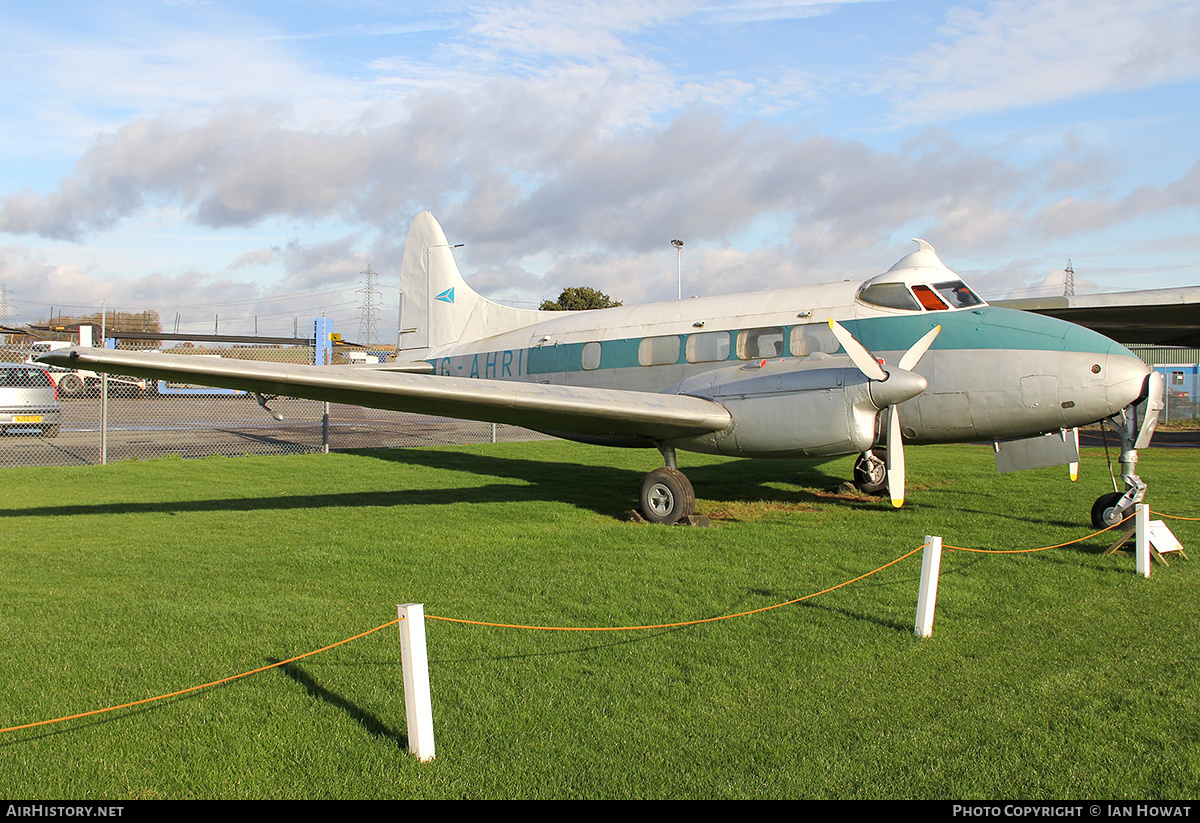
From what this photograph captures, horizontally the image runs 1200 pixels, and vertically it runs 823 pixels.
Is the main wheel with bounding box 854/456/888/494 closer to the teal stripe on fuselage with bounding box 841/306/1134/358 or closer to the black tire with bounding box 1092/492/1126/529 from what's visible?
the teal stripe on fuselage with bounding box 841/306/1134/358

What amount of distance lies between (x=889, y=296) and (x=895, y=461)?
304 cm

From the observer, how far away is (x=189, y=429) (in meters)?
26.3

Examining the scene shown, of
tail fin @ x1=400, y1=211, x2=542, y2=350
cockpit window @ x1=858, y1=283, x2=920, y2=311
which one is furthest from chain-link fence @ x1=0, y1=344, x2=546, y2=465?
cockpit window @ x1=858, y1=283, x2=920, y2=311

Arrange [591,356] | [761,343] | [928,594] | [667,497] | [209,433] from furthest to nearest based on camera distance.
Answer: [209,433] < [591,356] < [761,343] < [667,497] < [928,594]

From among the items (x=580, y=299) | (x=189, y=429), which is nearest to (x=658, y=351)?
(x=189, y=429)

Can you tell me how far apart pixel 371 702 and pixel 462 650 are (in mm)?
947

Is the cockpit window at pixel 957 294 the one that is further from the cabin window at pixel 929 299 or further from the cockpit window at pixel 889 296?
the cockpit window at pixel 889 296

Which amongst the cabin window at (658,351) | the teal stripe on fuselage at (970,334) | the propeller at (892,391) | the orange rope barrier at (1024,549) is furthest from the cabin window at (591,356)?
the orange rope barrier at (1024,549)

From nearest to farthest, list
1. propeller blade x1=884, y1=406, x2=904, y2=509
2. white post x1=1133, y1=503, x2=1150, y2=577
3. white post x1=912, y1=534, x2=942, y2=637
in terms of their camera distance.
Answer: white post x1=912, y1=534, x2=942, y2=637
white post x1=1133, y1=503, x2=1150, y2=577
propeller blade x1=884, y1=406, x2=904, y2=509

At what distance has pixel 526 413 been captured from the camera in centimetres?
1018

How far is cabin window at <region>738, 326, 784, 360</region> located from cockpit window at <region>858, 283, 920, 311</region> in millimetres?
1309

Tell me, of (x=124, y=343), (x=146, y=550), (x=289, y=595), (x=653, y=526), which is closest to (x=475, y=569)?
(x=289, y=595)

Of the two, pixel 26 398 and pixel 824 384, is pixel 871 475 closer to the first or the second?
pixel 824 384

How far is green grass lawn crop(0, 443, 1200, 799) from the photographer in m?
3.71
